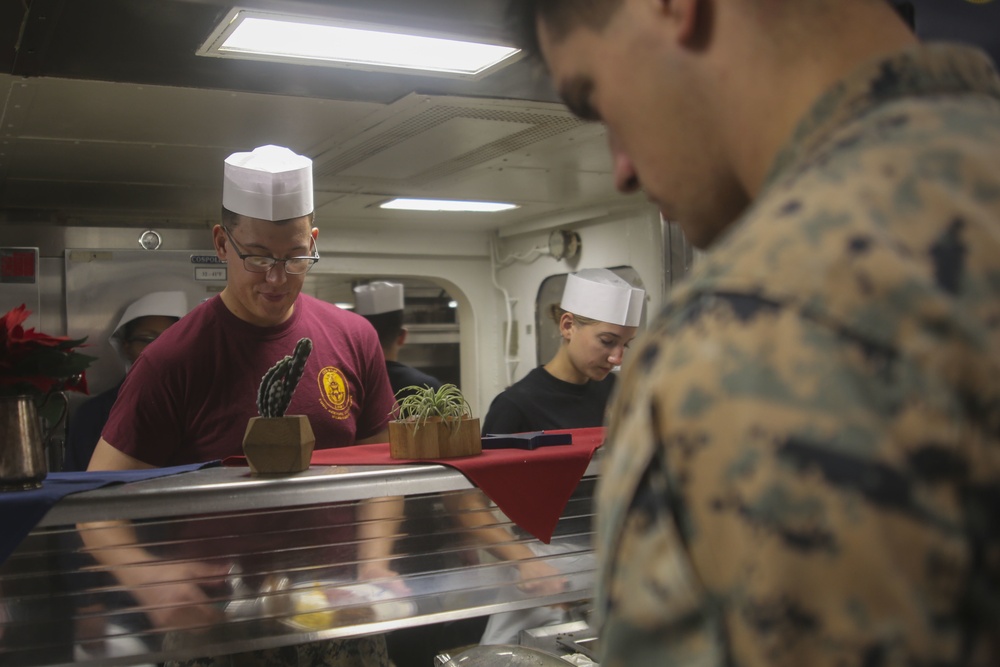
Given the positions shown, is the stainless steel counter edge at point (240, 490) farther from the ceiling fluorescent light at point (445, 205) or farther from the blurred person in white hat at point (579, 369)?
the ceiling fluorescent light at point (445, 205)

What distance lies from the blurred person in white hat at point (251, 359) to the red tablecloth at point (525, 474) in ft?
1.46

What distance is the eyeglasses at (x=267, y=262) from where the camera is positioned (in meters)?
2.24

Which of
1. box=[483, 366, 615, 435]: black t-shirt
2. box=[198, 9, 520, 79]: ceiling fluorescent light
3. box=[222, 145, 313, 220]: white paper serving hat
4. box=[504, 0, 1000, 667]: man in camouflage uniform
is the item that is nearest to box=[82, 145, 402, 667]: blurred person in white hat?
box=[222, 145, 313, 220]: white paper serving hat

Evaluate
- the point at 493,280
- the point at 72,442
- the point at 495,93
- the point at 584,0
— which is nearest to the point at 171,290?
the point at 72,442

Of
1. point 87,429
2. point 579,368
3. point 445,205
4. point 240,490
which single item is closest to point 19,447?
point 240,490

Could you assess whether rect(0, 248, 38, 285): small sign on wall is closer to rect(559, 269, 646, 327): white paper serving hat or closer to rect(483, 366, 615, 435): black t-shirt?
rect(483, 366, 615, 435): black t-shirt

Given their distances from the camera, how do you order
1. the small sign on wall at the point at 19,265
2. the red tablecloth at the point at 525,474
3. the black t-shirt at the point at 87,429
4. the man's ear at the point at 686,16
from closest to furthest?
the man's ear at the point at 686,16 < the red tablecloth at the point at 525,474 < the black t-shirt at the point at 87,429 < the small sign on wall at the point at 19,265

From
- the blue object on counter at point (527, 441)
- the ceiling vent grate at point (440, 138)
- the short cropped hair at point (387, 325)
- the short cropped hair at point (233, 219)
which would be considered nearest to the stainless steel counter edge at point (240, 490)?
the blue object on counter at point (527, 441)

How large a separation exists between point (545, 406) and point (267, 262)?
5.37 ft

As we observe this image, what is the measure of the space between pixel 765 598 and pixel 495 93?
2489 mm

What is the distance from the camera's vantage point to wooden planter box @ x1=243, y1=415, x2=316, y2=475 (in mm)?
1581

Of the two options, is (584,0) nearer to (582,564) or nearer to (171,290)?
(582,564)

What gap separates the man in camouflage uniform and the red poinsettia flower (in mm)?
1199

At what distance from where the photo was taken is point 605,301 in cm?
387
